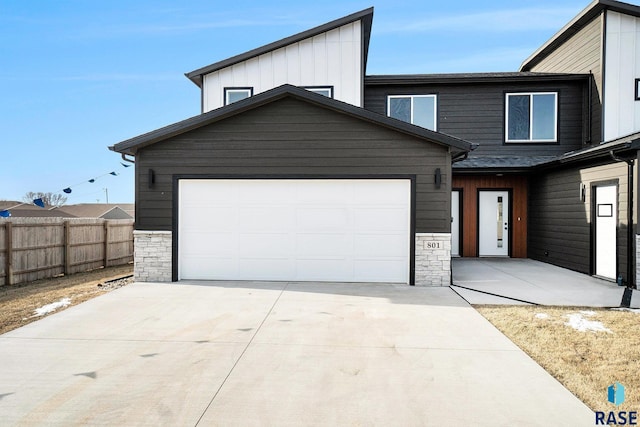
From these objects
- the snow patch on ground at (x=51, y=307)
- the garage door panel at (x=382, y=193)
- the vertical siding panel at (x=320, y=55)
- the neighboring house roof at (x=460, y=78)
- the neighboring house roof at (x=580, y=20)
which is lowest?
the snow patch on ground at (x=51, y=307)

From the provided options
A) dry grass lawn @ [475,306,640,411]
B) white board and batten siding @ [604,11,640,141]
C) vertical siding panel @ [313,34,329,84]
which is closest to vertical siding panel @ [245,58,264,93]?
vertical siding panel @ [313,34,329,84]

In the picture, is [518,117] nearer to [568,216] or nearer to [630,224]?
[568,216]

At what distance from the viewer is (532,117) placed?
12.6 meters

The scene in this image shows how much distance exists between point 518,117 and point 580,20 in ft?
10.5

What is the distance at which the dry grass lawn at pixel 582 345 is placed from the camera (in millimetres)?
3520

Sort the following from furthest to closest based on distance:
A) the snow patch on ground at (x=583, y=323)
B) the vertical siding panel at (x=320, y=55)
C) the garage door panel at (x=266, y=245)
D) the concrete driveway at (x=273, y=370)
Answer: the vertical siding panel at (x=320, y=55), the garage door panel at (x=266, y=245), the snow patch on ground at (x=583, y=323), the concrete driveway at (x=273, y=370)

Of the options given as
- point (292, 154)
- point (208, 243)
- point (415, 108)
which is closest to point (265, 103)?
point (292, 154)

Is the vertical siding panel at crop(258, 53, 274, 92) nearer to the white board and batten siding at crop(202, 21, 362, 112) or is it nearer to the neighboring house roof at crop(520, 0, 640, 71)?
the white board and batten siding at crop(202, 21, 362, 112)

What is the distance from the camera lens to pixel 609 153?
27.3 feet

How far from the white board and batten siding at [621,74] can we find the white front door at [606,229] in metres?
3.77

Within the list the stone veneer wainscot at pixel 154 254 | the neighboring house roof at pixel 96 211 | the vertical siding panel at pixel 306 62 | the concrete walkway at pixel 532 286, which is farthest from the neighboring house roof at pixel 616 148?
the neighboring house roof at pixel 96 211

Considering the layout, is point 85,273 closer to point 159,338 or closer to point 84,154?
point 159,338

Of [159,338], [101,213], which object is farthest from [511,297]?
[101,213]

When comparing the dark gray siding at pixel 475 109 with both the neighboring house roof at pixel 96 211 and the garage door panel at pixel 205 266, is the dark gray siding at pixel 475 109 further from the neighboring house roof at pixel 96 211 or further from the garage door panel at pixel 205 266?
the neighboring house roof at pixel 96 211
